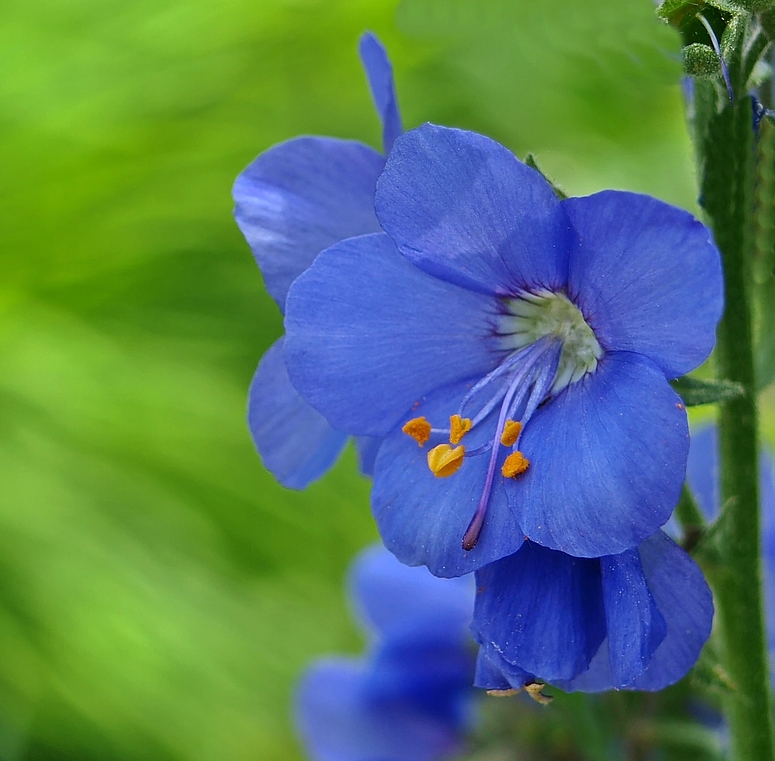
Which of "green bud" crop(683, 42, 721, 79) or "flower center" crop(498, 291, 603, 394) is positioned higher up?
"green bud" crop(683, 42, 721, 79)

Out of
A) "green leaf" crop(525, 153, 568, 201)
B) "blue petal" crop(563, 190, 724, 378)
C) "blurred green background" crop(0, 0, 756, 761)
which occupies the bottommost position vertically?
"blurred green background" crop(0, 0, 756, 761)

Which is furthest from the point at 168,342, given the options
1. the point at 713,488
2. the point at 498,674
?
the point at 498,674

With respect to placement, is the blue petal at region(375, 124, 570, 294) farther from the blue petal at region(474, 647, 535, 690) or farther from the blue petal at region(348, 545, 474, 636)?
the blue petal at region(348, 545, 474, 636)

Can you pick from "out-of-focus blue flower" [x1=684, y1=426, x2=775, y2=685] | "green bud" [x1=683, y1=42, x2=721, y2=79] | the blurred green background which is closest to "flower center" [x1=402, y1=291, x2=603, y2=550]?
"green bud" [x1=683, y1=42, x2=721, y2=79]

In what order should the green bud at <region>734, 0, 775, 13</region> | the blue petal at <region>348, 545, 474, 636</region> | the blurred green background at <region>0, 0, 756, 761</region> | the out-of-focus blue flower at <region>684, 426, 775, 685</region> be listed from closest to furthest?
the green bud at <region>734, 0, 775, 13</region> → the out-of-focus blue flower at <region>684, 426, 775, 685</region> → the blue petal at <region>348, 545, 474, 636</region> → the blurred green background at <region>0, 0, 756, 761</region>

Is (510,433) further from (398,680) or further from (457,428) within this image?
(398,680)

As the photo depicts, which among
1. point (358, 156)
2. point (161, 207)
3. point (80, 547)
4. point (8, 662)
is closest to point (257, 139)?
point (161, 207)
